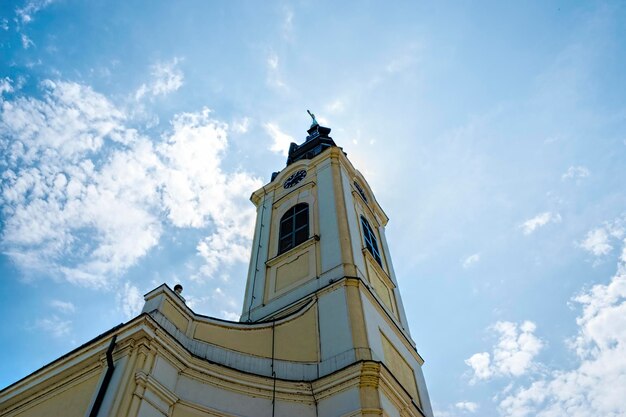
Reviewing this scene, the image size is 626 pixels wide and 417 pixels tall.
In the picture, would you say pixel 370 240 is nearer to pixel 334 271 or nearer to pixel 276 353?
pixel 334 271

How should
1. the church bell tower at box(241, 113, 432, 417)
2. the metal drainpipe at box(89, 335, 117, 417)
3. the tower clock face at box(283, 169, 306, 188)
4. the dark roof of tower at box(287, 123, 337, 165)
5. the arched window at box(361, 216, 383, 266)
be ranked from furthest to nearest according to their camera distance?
the dark roof of tower at box(287, 123, 337, 165)
the tower clock face at box(283, 169, 306, 188)
the arched window at box(361, 216, 383, 266)
the church bell tower at box(241, 113, 432, 417)
the metal drainpipe at box(89, 335, 117, 417)

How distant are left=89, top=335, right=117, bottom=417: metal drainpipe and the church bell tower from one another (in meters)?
4.26

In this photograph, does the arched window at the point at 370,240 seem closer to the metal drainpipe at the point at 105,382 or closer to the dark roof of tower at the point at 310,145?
the dark roof of tower at the point at 310,145

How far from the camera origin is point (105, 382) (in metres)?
10.0

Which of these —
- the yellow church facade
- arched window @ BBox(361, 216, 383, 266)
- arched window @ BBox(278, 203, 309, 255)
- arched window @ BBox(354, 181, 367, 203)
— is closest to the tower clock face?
arched window @ BBox(278, 203, 309, 255)

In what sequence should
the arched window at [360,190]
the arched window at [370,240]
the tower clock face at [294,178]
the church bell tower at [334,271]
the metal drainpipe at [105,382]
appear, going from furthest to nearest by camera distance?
the arched window at [360,190], the tower clock face at [294,178], the arched window at [370,240], the church bell tower at [334,271], the metal drainpipe at [105,382]

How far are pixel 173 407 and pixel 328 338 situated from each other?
4044mm

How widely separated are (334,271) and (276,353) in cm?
300

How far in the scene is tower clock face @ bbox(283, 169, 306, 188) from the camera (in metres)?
20.8

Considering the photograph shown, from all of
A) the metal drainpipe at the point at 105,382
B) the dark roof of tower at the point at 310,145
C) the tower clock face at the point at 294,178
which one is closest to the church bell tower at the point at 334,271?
the tower clock face at the point at 294,178

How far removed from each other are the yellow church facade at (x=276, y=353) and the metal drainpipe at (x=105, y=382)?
0.07 ft

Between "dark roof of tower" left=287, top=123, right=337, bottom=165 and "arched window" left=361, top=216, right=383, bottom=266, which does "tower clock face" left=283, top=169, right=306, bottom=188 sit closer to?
"arched window" left=361, top=216, right=383, bottom=266

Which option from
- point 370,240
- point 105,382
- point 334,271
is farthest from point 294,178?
point 105,382

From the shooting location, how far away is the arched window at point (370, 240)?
18.4 m
